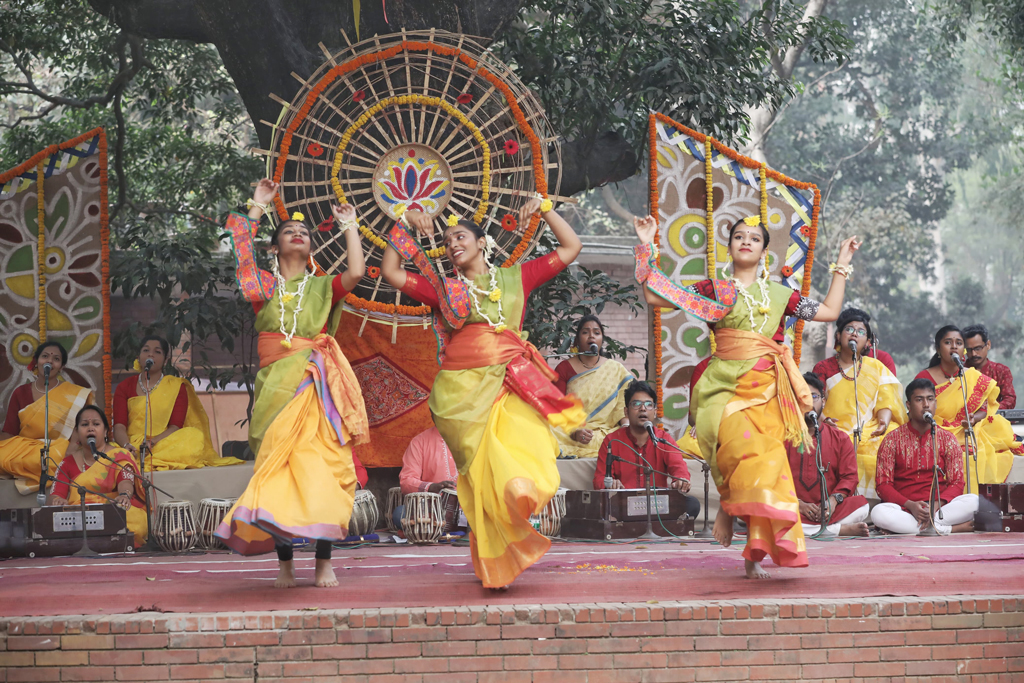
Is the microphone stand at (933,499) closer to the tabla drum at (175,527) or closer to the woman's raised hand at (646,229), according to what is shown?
the woman's raised hand at (646,229)

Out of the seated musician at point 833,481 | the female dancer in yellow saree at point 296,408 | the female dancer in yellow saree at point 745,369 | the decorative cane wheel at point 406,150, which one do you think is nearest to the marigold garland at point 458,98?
the decorative cane wheel at point 406,150

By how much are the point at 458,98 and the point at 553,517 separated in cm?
271

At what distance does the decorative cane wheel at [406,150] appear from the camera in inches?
269

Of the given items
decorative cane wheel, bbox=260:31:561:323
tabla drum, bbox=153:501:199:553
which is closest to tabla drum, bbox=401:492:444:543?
decorative cane wheel, bbox=260:31:561:323

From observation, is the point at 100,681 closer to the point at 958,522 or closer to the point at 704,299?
the point at 704,299

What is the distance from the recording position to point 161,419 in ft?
24.6

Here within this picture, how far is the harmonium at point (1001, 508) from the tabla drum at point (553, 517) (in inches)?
102

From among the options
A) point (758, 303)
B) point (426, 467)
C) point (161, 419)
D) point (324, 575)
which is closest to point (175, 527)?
point (161, 419)

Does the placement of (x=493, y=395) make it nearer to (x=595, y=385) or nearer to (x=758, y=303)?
(x=758, y=303)

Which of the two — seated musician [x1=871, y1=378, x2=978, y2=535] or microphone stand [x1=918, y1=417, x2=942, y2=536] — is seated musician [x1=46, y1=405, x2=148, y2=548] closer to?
seated musician [x1=871, y1=378, x2=978, y2=535]

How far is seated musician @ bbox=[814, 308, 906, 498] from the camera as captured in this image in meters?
7.82

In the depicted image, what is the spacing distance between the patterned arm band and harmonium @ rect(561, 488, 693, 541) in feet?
8.05

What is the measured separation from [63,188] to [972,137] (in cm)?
2353

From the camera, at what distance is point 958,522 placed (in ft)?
22.5
